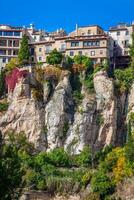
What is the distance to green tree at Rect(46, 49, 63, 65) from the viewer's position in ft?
269

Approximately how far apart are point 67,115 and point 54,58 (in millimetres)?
9227

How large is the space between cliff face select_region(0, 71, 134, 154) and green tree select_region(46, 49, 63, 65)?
11.2 ft

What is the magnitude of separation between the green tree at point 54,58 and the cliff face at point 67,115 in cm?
341

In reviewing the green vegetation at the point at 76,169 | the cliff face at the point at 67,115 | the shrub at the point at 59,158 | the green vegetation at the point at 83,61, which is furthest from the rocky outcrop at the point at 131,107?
the shrub at the point at 59,158

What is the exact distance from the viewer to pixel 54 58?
82125mm

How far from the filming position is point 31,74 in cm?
7944

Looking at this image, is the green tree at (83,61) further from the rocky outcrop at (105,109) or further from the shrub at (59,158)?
the shrub at (59,158)

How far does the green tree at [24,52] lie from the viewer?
3273 inches

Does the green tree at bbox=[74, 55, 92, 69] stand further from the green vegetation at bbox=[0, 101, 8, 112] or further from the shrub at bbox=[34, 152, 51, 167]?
the shrub at bbox=[34, 152, 51, 167]

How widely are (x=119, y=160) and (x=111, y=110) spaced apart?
362 inches

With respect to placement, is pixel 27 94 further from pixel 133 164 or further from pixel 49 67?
pixel 133 164

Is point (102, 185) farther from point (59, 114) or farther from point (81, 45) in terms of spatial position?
point (81, 45)

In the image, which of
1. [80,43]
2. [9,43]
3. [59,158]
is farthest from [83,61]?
[59,158]

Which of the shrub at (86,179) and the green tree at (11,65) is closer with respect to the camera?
the shrub at (86,179)
